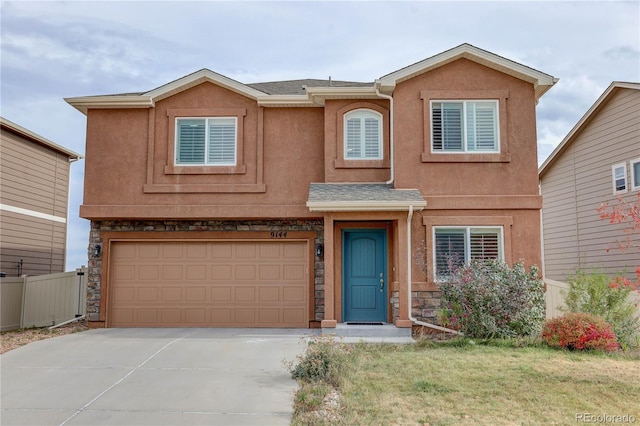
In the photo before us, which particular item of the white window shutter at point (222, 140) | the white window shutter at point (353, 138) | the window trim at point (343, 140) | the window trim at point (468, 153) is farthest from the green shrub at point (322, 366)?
the white window shutter at point (222, 140)

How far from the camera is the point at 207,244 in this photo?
46.5 ft

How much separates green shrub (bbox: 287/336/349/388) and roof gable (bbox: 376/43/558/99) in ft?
Answer: 21.8

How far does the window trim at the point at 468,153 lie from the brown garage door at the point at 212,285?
3.89 m

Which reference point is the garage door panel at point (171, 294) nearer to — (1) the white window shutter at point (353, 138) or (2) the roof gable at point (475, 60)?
(1) the white window shutter at point (353, 138)

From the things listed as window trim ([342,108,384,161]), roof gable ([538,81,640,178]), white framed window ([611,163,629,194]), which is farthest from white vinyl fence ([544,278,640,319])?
roof gable ([538,81,640,178])

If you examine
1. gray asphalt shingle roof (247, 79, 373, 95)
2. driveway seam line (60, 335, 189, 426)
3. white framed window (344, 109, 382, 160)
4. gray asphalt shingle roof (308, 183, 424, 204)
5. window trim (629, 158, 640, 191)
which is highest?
gray asphalt shingle roof (247, 79, 373, 95)

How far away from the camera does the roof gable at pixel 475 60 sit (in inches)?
501

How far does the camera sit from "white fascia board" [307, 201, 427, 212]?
39.1 feet

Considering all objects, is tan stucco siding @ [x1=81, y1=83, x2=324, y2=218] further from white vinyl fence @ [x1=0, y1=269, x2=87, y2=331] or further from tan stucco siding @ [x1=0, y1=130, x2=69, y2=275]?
tan stucco siding @ [x1=0, y1=130, x2=69, y2=275]

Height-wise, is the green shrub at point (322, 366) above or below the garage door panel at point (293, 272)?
below

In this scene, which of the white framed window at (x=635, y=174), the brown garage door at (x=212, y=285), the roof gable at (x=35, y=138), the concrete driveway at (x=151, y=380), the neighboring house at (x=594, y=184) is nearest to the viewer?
the concrete driveway at (x=151, y=380)

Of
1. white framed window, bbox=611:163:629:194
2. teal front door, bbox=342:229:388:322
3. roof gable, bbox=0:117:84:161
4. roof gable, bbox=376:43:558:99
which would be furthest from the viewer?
roof gable, bbox=0:117:84:161

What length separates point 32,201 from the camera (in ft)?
58.9

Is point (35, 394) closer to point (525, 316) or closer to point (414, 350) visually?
point (414, 350)
